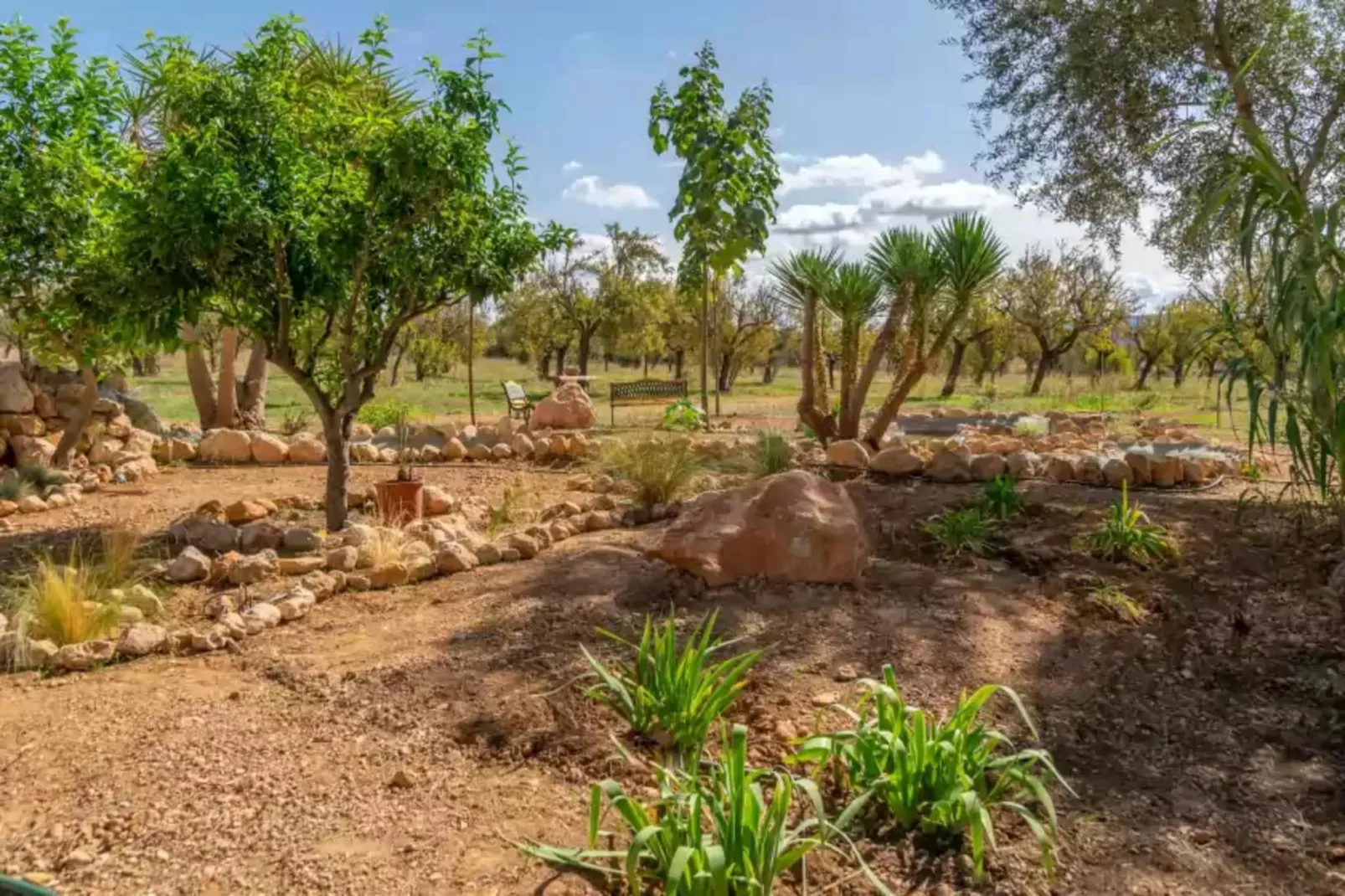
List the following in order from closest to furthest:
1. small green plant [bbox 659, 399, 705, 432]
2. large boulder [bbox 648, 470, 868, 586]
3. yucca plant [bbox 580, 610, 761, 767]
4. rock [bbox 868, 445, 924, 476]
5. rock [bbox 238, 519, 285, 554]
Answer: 1. yucca plant [bbox 580, 610, 761, 767]
2. large boulder [bbox 648, 470, 868, 586]
3. rock [bbox 238, 519, 285, 554]
4. rock [bbox 868, 445, 924, 476]
5. small green plant [bbox 659, 399, 705, 432]

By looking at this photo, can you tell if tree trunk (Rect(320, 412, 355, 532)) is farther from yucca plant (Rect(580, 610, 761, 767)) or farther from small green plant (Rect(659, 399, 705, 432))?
small green plant (Rect(659, 399, 705, 432))

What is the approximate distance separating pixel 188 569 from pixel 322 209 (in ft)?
7.13

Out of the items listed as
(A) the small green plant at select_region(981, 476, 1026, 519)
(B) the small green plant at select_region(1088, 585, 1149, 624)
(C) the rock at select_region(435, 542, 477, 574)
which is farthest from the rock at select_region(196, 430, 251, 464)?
(B) the small green plant at select_region(1088, 585, 1149, 624)

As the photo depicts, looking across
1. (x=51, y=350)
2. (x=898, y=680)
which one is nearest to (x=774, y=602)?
(x=898, y=680)

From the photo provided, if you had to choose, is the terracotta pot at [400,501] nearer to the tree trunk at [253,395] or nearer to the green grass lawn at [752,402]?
the tree trunk at [253,395]

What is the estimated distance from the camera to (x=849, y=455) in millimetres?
8078

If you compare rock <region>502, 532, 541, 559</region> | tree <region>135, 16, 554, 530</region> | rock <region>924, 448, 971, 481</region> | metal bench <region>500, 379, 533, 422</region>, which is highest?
tree <region>135, 16, 554, 530</region>

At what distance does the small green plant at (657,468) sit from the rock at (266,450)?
4.33 metres

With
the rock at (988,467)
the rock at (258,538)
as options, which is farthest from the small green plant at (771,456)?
the rock at (258,538)

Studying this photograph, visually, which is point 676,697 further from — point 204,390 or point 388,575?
point 204,390

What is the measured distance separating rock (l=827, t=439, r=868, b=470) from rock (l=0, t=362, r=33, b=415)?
7.87 metres

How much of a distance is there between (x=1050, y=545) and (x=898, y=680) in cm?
233

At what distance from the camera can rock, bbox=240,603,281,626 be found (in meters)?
4.39

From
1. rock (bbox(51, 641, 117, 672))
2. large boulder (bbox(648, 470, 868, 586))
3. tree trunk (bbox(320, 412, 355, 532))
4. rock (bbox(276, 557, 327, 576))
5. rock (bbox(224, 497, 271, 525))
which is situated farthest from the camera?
rock (bbox(224, 497, 271, 525))
